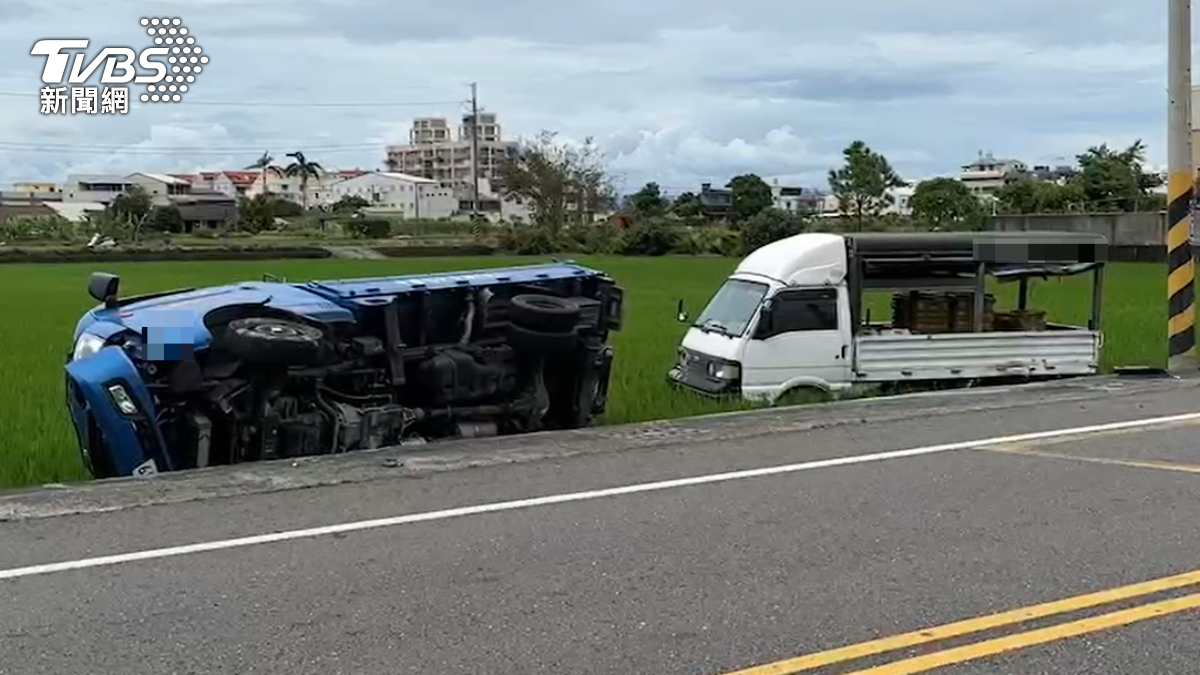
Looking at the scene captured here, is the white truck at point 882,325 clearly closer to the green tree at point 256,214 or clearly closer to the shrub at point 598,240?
the shrub at point 598,240

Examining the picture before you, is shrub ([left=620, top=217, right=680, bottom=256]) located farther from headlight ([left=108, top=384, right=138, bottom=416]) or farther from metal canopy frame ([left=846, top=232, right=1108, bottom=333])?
headlight ([left=108, top=384, right=138, bottom=416])

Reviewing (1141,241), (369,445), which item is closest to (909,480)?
(369,445)

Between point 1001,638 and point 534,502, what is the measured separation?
3500 mm

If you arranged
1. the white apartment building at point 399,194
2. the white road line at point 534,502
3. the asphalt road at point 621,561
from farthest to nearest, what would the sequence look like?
the white apartment building at point 399,194 < the white road line at point 534,502 < the asphalt road at point 621,561

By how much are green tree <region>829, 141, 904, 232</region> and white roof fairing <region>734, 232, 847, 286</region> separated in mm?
64533

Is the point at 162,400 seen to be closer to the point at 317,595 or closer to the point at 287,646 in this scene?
the point at 317,595

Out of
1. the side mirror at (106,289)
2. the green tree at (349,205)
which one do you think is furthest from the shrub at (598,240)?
the side mirror at (106,289)

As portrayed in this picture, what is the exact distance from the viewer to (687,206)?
106688 millimetres

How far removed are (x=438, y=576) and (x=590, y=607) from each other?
3.04ft

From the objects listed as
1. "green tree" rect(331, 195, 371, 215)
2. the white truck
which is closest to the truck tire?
the white truck

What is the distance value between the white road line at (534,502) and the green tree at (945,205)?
191ft

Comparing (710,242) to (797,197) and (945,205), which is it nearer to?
(945,205)

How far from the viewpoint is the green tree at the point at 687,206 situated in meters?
103

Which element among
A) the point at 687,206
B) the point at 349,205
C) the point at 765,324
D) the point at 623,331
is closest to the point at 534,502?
the point at 765,324
